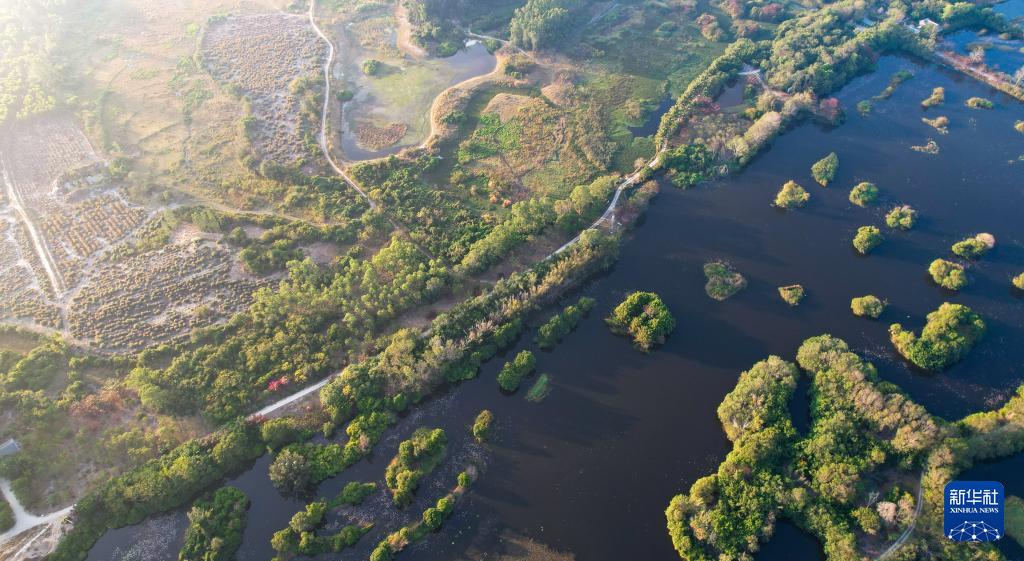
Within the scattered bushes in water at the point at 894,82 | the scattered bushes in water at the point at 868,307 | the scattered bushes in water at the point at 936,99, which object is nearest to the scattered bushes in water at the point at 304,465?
the scattered bushes in water at the point at 868,307

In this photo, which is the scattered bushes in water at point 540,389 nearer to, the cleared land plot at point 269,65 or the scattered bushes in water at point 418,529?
the scattered bushes in water at point 418,529

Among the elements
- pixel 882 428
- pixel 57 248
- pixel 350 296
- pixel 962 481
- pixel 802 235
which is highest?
pixel 57 248

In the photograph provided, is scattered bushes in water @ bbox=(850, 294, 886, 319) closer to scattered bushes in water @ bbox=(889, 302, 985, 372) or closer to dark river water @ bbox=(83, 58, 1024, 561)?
dark river water @ bbox=(83, 58, 1024, 561)

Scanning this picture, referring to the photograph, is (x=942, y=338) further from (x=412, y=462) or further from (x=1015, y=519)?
(x=412, y=462)

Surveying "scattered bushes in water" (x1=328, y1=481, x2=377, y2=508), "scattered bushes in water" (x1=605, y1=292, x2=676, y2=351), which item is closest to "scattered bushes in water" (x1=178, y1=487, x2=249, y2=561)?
"scattered bushes in water" (x1=328, y1=481, x2=377, y2=508)

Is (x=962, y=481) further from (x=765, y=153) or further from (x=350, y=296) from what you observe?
(x=350, y=296)

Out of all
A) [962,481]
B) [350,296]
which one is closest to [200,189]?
[350,296]
